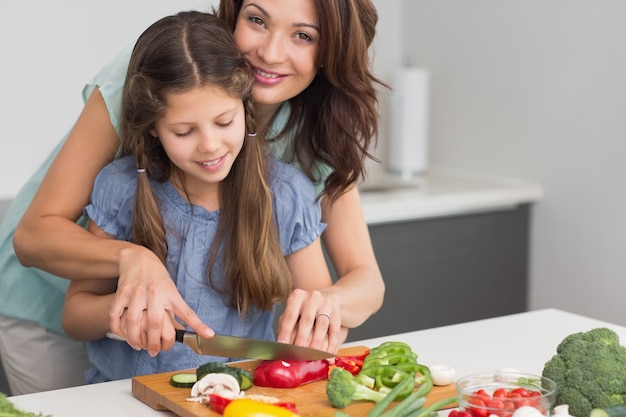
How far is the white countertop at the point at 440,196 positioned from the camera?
274 centimetres

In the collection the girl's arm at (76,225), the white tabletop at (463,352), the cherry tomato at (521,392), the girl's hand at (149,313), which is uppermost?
the girl's arm at (76,225)

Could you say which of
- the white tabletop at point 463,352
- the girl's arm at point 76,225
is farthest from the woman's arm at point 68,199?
the white tabletop at point 463,352

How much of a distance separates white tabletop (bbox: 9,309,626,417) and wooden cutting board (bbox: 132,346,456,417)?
22 millimetres

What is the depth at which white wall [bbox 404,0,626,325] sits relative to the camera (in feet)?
8.91

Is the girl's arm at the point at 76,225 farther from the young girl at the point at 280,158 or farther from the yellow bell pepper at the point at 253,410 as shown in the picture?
the yellow bell pepper at the point at 253,410

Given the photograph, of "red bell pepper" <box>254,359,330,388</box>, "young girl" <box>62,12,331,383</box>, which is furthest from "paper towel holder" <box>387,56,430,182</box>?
"red bell pepper" <box>254,359,330,388</box>

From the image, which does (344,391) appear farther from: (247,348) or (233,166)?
(233,166)

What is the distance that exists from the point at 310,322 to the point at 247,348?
0.36 ft

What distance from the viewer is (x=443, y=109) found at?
10.8ft

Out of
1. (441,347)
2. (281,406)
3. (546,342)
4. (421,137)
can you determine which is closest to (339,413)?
(281,406)

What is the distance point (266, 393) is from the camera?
4.38 ft

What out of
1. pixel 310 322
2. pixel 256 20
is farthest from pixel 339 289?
pixel 256 20

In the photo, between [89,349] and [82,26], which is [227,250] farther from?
[82,26]

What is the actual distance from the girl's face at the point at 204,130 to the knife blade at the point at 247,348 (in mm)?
281
